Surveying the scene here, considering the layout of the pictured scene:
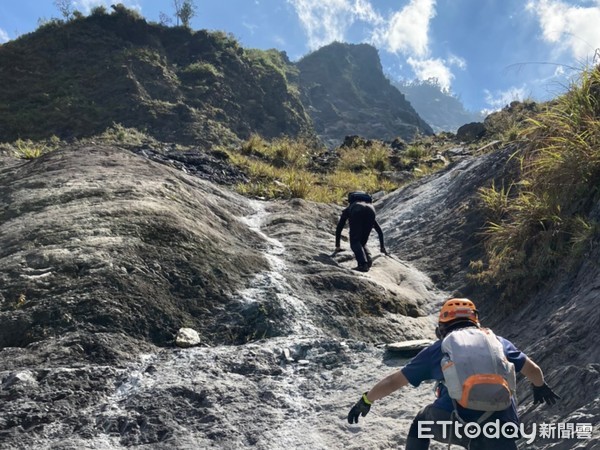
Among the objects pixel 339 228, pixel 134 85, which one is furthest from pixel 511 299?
pixel 134 85

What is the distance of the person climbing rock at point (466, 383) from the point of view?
9.12 ft

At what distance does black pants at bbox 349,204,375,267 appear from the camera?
309 inches

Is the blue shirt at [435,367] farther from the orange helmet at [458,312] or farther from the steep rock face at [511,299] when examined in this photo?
the steep rock face at [511,299]

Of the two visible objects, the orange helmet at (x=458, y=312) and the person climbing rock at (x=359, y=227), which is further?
the person climbing rock at (x=359, y=227)

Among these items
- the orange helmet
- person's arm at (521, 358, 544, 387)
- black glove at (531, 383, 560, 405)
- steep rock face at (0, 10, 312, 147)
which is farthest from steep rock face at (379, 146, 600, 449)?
steep rock face at (0, 10, 312, 147)

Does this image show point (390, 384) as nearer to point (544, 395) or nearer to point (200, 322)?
point (544, 395)

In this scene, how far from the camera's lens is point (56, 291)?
508cm

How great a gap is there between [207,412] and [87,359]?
3.81 feet

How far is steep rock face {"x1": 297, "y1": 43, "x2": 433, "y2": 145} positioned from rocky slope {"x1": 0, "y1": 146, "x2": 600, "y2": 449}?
72.4 m

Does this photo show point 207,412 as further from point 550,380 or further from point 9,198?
point 9,198

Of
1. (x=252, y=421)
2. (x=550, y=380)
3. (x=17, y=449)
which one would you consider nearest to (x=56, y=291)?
(x=17, y=449)

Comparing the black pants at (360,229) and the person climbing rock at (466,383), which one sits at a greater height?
the black pants at (360,229)

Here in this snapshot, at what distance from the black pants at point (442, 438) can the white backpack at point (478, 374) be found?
0.69 feet

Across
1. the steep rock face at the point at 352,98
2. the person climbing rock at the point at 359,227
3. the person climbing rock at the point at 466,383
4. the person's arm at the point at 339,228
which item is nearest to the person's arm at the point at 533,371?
the person climbing rock at the point at 466,383
